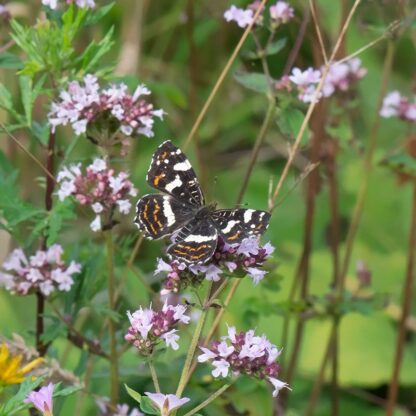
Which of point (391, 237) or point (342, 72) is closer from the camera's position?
point (342, 72)

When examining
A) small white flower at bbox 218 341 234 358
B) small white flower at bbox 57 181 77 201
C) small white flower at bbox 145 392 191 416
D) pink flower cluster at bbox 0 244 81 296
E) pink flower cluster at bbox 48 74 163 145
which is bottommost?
small white flower at bbox 145 392 191 416

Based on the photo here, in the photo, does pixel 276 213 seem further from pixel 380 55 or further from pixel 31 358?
pixel 31 358

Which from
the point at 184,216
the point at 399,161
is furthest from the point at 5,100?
the point at 399,161

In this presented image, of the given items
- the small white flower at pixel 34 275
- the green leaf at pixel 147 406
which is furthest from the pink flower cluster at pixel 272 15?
the green leaf at pixel 147 406

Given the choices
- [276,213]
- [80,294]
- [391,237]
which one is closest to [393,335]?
[391,237]

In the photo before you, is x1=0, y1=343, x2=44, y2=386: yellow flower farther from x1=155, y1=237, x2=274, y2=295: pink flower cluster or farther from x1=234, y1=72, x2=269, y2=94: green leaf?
x1=234, y1=72, x2=269, y2=94: green leaf

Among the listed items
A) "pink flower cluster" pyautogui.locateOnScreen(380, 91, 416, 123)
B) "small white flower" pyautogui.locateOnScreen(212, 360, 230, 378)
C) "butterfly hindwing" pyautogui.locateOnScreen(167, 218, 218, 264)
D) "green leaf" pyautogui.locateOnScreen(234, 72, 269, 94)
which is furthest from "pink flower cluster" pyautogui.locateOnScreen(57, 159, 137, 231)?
"pink flower cluster" pyautogui.locateOnScreen(380, 91, 416, 123)
